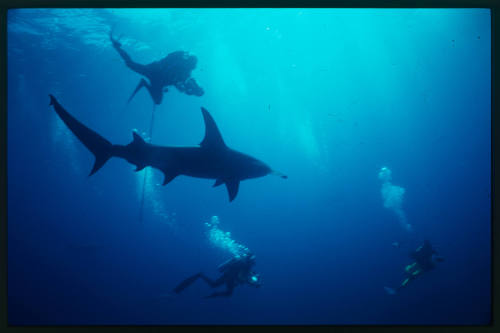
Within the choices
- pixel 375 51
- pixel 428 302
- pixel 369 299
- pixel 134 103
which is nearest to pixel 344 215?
pixel 369 299

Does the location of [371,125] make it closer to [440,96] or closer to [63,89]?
[440,96]

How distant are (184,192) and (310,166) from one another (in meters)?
18.0

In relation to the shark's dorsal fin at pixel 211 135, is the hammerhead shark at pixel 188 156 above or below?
below

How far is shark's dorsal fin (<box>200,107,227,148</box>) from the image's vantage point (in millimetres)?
5742

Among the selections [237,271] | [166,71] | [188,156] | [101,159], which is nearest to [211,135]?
[188,156]

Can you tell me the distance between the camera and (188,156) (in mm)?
6125

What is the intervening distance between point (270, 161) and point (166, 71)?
38934mm

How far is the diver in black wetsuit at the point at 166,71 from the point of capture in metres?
8.54

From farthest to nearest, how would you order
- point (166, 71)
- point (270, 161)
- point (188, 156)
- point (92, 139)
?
point (270, 161)
point (166, 71)
point (188, 156)
point (92, 139)

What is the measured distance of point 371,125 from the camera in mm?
39312

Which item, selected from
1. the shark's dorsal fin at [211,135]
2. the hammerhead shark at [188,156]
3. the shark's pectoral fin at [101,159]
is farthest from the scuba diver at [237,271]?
the shark's pectoral fin at [101,159]

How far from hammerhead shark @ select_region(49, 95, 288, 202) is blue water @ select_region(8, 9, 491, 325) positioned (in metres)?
9.46

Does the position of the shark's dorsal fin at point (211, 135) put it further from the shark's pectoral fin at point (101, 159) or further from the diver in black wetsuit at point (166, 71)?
the diver in black wetsuit at point (166, 71)

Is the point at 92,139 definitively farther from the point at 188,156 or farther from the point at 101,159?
the point at 188,156
